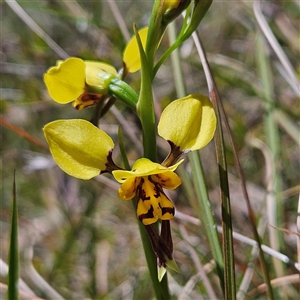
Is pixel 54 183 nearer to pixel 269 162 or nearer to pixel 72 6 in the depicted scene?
pixel 72 6

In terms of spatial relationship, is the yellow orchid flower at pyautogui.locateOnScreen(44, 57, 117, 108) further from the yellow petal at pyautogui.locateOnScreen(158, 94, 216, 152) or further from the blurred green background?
the blurred green background

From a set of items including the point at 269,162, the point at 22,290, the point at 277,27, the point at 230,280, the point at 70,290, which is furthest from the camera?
the point at 277,27

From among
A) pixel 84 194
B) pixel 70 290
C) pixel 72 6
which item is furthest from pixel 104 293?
pixel 72 6

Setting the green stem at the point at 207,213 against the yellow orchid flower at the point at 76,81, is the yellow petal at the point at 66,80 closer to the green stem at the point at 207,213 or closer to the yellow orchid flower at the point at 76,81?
the yellow orchid flower at the point at 76,81

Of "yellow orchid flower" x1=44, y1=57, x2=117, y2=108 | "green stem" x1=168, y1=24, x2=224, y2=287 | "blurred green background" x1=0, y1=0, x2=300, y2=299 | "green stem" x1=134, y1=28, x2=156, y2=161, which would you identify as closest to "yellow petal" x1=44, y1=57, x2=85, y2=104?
"yellow orchid flower" x1=44, y1=57, x2=117, y2=108

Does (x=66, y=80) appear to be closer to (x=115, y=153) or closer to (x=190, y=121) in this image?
(x=190, y=121)
